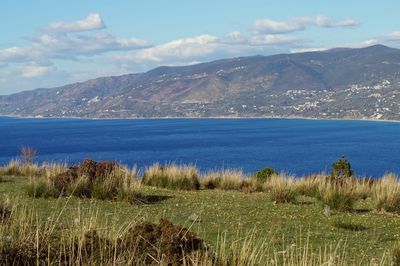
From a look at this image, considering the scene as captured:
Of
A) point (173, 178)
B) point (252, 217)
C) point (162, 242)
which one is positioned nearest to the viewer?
point (162, 242)

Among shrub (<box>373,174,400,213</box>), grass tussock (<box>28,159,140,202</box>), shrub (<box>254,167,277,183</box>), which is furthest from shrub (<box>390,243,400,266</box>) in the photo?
shrub (<box>254,167,277,183</box>)

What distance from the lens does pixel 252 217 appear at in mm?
11461

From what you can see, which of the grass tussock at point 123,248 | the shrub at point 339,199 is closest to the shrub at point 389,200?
the shrub at point 339,199

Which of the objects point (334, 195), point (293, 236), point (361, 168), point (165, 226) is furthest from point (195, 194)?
point (361, 168)

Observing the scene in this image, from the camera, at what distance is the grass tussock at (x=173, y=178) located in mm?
16828

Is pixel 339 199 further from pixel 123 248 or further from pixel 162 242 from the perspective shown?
pixel 123 248

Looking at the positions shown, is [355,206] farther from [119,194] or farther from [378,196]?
[119,194]

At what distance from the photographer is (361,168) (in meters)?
69.2

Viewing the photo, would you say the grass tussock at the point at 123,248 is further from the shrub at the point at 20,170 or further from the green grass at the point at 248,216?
the shrub at the point at 20,170

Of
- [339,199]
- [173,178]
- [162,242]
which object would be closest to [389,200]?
[339,199]

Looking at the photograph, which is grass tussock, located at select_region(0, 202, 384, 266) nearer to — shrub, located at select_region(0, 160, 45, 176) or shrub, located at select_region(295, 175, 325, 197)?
shrub, located at select_region(295, 175, 325, 197)

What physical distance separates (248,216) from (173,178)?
5803 mm

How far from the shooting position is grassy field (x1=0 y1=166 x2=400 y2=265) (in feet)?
28.7

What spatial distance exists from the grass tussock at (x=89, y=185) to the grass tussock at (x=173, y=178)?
204 cm
